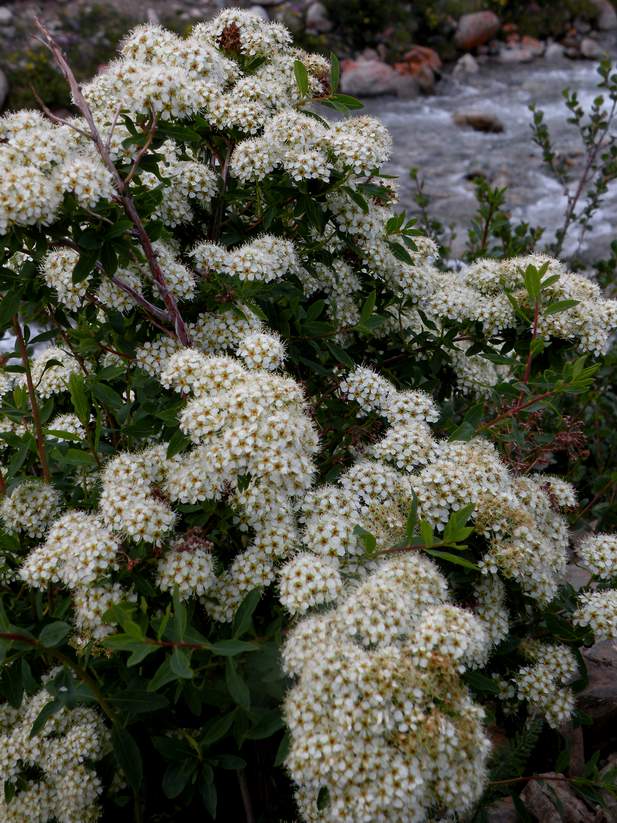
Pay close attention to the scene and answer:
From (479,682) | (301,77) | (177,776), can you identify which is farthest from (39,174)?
(479,682)

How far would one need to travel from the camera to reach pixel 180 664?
2.03m

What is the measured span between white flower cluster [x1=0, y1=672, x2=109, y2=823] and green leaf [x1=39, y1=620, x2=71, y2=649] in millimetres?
415

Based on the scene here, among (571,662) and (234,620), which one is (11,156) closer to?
(234,620)

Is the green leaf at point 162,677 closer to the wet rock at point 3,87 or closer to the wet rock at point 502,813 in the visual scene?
the wet rock at point 502,813

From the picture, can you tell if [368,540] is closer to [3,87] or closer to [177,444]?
[177,444]

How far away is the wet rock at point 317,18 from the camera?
15.1 meters

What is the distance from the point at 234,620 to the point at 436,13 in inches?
650

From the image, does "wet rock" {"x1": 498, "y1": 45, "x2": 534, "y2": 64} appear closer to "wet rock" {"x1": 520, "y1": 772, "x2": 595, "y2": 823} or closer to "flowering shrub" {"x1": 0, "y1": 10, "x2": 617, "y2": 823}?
→ "flowering shrub" {"x1": 0, "y1": 10, "x2": 617, "y2": 823}

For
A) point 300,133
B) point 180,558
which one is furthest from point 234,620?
point 300,133

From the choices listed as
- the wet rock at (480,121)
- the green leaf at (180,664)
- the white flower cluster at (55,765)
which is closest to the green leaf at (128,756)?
the white flower cluster at (55,765)

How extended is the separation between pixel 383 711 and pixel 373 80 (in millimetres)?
13683

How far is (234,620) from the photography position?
2268 millimetres

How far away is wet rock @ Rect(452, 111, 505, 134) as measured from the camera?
41.9 ft

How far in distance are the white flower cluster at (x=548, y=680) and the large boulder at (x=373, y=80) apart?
1256 centimetres
